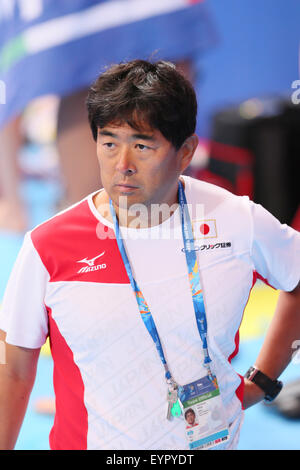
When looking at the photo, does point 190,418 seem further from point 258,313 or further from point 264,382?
point 258,313

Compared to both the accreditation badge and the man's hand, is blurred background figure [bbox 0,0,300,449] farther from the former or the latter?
the man's hand

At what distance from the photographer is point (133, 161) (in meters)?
1.47

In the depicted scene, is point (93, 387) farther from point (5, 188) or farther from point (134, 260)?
point (5, 188)

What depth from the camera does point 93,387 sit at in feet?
5.19

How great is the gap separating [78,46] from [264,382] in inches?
69.2

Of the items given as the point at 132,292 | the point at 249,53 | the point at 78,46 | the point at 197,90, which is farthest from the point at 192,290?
the point at 249,53

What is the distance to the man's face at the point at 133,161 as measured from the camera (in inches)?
57.1

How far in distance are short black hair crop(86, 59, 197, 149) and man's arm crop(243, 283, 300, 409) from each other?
577 millimetres

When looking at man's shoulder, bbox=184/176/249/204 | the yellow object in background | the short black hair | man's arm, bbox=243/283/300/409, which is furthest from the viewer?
the yellow object in background

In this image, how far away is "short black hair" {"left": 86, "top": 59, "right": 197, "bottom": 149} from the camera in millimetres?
1428

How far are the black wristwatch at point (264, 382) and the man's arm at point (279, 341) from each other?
1cm

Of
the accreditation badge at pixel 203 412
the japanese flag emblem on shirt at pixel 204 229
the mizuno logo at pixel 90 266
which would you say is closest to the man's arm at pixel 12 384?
the mizuno logo at pixel 90 266

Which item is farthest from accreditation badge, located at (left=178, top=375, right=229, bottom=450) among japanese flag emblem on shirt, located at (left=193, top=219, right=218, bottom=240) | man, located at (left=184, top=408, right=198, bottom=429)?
japanese flag emblem on shirt, located at (left=193, top=219, right=218, bottom=240)

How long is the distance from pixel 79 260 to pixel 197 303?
11.0 inches
